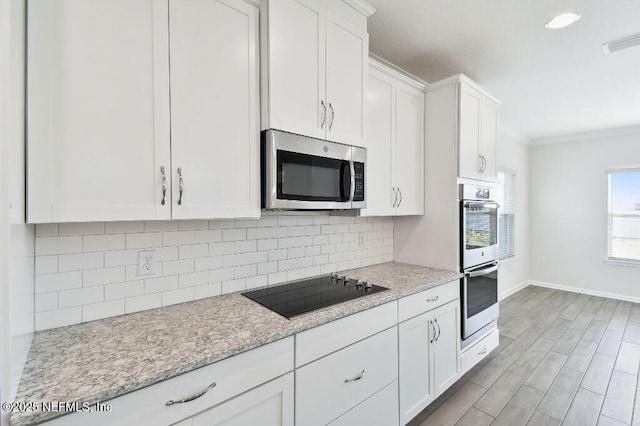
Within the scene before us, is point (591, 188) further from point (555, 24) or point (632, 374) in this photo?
point (555, 24)

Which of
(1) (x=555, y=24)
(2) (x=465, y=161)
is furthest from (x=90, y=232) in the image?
(1) (x=555, y=24)

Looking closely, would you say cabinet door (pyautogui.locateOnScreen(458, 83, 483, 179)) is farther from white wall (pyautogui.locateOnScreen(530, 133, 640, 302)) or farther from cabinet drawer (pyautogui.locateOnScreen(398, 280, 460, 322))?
white wall (pyautogui.locateOnScreen(530, 133, 640, 302))

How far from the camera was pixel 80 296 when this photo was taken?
4.39 feet

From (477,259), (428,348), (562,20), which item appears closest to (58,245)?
(428,348)

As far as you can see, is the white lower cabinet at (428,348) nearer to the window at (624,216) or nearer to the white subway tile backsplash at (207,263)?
the white subway tile backsplash at (207,263)

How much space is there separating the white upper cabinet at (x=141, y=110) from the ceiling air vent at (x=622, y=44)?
2.64 metres

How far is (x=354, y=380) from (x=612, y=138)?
584 cm

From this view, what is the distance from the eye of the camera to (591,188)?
493 cm

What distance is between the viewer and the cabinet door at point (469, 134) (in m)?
2.41

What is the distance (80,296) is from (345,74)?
5.99 ft

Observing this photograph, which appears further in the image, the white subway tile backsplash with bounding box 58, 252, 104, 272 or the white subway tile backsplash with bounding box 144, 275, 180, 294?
the white subway tile backsplash with bounding box 144, 275, 180, 294

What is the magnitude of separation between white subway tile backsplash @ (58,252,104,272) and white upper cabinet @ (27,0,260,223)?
0.34m

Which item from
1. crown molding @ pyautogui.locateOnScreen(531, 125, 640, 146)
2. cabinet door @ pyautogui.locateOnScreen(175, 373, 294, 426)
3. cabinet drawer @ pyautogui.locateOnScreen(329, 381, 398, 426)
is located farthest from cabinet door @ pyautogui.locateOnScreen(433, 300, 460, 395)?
crown molding @ pyautogui.locateOnScreen(531, 125, 640, 146)

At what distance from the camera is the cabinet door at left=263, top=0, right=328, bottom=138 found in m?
1.55
